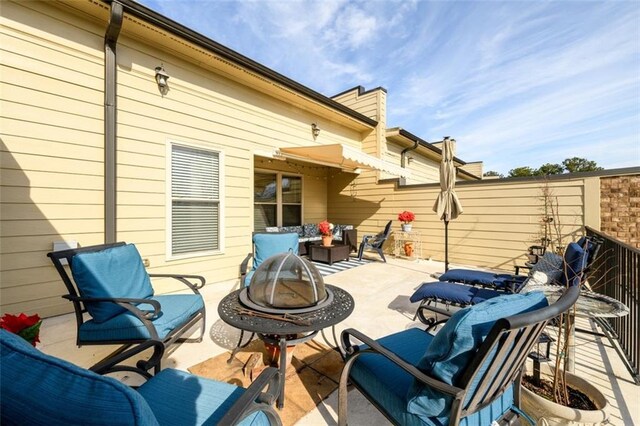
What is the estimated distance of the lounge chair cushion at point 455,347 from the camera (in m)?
1.14

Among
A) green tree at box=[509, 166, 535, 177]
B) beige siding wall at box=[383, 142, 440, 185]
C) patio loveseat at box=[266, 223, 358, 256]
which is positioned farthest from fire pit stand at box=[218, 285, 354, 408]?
green tree at box=[509, 166, 535, 177]

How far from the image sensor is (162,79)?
411 cm

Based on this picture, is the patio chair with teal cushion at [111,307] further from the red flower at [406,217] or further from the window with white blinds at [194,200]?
the red flower at [406,217]

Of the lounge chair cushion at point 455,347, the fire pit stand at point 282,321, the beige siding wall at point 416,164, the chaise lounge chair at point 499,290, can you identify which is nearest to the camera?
the lounge chair cushion at point 455,347

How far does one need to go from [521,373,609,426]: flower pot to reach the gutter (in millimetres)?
5678

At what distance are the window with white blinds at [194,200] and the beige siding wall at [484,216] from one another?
15.6 feet

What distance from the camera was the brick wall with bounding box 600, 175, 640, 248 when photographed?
436cm

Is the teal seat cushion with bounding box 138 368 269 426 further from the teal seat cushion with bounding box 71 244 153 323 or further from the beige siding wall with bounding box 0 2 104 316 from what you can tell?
the beige siding wall with bounding box 0 2 104 316

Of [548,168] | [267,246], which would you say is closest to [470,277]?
[267,246]

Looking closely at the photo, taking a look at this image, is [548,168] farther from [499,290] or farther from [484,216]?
[499,290]

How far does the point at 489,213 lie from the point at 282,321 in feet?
19.6

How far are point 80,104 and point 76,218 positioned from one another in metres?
1.56

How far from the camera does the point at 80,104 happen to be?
3480 mm

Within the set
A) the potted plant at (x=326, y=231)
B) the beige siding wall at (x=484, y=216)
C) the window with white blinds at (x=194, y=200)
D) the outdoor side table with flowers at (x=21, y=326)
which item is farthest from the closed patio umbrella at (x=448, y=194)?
the outdoor side table with flowers at (x=21, y=326)
